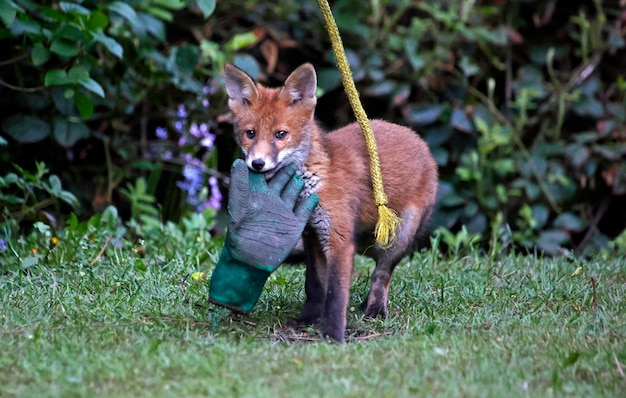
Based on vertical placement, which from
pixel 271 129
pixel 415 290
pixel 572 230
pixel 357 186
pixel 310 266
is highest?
pixel 271 129

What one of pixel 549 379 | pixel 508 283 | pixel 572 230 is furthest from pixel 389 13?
pixel 549 379

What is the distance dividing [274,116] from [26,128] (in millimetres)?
3292

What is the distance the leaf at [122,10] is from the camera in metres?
6.47

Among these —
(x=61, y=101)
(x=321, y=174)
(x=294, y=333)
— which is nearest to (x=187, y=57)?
(x=61, y=101)

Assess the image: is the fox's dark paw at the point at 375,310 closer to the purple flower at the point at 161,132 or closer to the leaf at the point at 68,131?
the leaf at the point at 68,131

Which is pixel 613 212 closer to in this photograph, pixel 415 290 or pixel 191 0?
pixel 415 290

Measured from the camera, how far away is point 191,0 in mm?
8414

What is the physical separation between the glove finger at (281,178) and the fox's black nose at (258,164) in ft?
0.40

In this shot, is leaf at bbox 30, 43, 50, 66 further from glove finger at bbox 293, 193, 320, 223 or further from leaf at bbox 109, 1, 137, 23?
glove finger at bbox 293, 193, 320, 223

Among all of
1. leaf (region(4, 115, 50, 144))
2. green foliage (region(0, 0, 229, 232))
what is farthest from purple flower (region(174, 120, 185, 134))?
leaf (region(4, 115, 50, 144))

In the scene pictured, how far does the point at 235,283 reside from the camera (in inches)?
179

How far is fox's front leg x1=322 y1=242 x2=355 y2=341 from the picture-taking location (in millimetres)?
4617

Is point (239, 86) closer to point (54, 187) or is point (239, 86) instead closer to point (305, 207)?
point (305, 207)

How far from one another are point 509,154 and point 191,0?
343 centimetres
